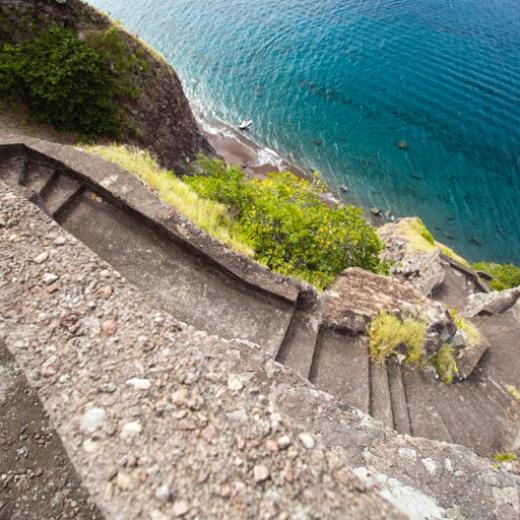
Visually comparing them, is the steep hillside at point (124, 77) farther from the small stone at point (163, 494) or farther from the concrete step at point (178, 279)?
the small stone at point (163, 494)

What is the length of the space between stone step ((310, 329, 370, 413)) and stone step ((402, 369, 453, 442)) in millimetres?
1068

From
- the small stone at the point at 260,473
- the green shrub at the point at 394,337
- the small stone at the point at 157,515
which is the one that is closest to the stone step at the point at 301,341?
the green shrub at the point at 394,337

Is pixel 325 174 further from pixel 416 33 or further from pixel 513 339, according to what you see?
pixel 416 33

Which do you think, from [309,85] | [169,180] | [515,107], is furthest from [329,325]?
[515,107]

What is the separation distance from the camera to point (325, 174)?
28312mm

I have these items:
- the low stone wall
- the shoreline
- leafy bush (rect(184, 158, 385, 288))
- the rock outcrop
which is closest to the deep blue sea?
the shoreline

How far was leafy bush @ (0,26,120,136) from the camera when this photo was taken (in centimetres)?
1138

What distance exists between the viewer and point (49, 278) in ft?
13.0

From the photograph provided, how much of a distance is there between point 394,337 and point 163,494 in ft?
18.9

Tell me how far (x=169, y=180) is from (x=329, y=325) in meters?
5.22

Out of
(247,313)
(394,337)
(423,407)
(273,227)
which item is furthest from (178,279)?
(423,407)

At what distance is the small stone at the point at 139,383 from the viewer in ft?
10.3

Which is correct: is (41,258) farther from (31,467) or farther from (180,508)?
(180,508)

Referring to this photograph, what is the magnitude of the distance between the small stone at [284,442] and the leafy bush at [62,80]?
41.5 feet
